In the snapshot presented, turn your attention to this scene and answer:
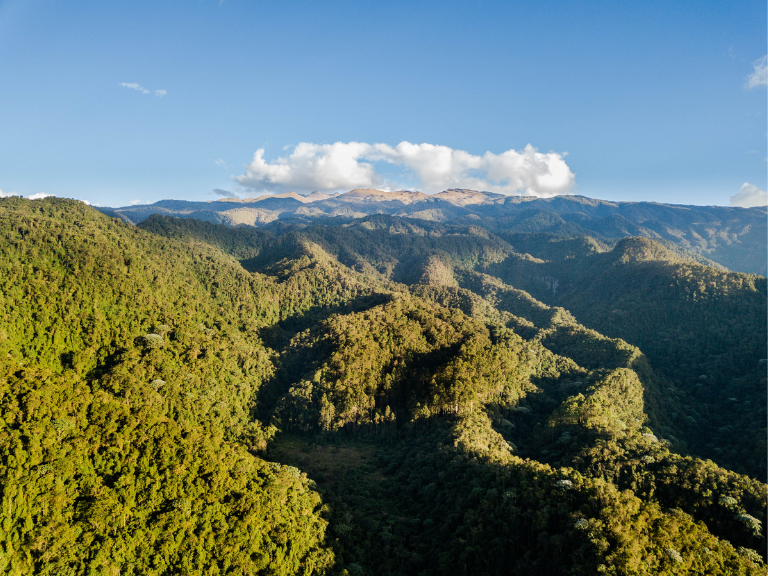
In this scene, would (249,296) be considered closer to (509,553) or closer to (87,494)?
(87,494)

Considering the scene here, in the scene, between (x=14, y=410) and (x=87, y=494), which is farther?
(x=14, y=410)

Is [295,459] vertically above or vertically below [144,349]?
below

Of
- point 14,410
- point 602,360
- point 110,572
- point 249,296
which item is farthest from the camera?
point 249,296

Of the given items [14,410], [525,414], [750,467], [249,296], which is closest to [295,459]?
[14,410]

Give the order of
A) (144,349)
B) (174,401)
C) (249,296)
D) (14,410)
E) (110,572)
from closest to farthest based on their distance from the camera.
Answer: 1. (110,572)
2. (14,410)
3. (174,401)
4. (144,349)
5. (249,296)

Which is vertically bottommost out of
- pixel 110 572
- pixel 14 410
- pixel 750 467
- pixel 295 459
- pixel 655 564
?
pixel 295 459

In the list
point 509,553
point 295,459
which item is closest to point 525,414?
point 509,553
